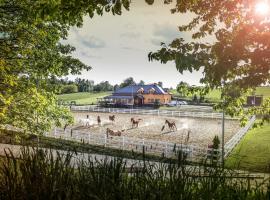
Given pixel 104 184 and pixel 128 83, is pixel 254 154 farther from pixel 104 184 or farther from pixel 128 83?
pixel 128 83

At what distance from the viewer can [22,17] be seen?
43.2 ft

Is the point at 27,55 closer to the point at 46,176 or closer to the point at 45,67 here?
the point at 45,67

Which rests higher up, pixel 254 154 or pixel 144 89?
pixel 144 89

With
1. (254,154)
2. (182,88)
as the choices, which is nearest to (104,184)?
(182,88)

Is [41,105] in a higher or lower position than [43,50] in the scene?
lower

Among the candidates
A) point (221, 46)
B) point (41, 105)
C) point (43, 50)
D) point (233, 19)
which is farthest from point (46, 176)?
point (43, 50)

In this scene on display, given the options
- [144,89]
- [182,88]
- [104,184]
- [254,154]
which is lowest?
[254,154]

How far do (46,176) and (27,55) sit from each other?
10740 millimetres

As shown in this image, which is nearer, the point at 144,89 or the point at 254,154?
the point at 254,154

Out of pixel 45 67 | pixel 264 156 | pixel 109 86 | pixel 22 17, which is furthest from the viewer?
pixel 109 86

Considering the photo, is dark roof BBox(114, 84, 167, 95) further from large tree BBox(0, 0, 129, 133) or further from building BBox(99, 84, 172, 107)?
large tree BBox(0, 0, 129, 133)

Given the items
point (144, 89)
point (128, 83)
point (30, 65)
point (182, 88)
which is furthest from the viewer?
point (128, 83)

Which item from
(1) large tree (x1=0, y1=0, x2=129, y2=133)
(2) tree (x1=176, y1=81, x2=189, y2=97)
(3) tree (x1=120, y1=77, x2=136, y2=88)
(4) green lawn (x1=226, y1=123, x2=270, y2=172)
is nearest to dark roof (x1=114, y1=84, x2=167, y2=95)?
(3) tree (x1=120, y1=77, x2=136, y2=88)

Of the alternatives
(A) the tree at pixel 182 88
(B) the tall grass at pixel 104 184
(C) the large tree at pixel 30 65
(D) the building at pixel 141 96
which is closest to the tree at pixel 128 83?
(D) the building at pixel 141 96
